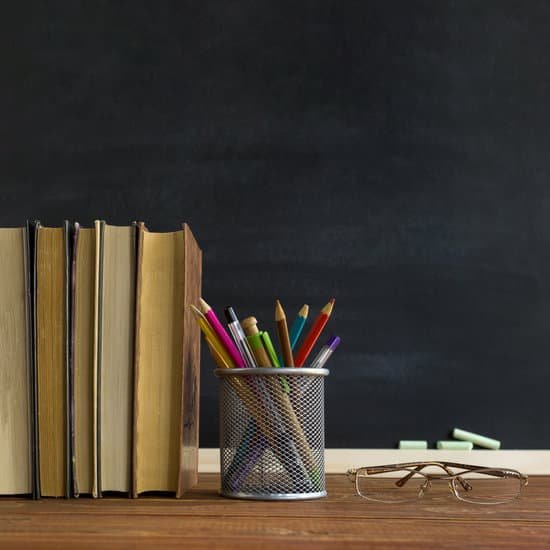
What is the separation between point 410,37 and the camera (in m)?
1.22

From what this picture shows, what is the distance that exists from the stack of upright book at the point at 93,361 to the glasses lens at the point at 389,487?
7.9 inches

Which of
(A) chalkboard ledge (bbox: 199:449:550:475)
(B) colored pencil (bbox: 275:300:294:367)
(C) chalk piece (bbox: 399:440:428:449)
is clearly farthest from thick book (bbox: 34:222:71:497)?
(C) chalk piece (bbox: 399:440:428:449)

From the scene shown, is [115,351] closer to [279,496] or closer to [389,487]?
[279,496]

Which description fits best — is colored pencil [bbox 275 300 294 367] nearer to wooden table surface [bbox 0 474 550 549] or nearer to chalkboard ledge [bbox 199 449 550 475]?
wooden table surface [bbox 0 474 550 549]

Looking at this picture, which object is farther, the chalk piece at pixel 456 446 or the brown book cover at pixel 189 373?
the chalk piece at pixel 456 446

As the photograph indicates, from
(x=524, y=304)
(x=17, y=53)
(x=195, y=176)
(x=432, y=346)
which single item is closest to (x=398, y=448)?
(x=432, y=346)

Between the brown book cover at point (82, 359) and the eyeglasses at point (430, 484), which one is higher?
the brown book cover at point (82, 359)

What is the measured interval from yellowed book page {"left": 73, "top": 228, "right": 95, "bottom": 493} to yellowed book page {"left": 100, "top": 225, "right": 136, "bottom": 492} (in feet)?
0.05

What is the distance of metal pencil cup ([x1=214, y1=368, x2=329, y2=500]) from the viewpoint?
30.2 inches

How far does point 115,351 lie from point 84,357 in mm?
34

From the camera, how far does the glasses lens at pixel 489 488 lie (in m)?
0.79

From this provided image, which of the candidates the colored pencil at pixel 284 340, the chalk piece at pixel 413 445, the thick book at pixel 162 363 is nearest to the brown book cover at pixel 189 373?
the thick book at pixel 162 363

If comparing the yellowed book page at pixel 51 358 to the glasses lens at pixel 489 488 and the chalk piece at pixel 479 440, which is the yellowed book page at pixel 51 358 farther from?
the chalk piece at pixel 479 440

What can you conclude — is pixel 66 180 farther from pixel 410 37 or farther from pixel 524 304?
pixel 524 304
